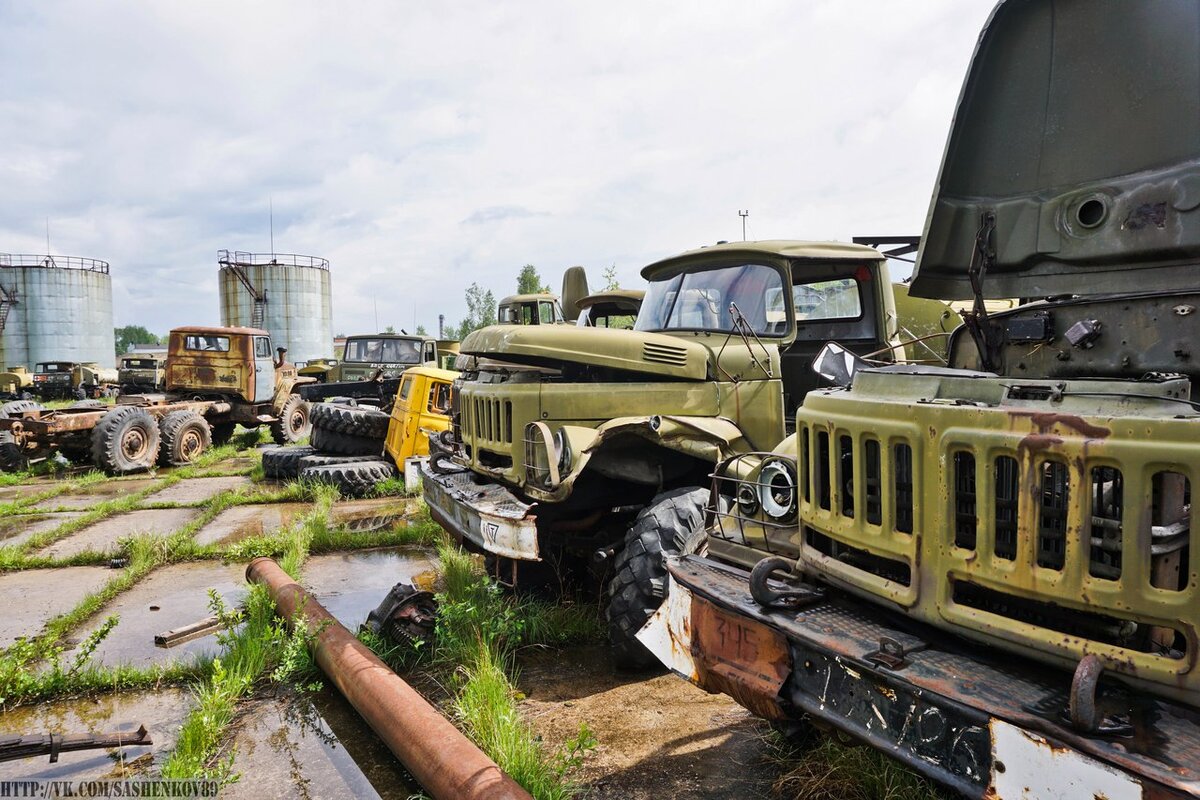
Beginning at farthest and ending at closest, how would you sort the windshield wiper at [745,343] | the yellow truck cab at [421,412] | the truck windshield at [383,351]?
the truck windshield at [383,351] → the yellow truck cab at [421,412] → the windshield wiper at [745,343]

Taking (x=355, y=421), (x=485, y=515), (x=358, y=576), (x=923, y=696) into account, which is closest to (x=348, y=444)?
(x=355, y=421)

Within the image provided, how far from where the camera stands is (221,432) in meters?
15.6

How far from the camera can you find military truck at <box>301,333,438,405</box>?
592 inches

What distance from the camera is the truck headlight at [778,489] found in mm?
3100

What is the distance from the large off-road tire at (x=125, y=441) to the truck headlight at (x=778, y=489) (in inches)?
460

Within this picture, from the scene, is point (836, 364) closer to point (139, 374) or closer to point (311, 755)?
point (311, 755)

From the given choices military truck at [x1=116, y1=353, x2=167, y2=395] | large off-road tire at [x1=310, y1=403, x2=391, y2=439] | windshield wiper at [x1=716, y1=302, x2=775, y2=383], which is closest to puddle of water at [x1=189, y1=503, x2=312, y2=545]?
large off-road tire at [x1=310, y1=403, x2=391, y2=439]

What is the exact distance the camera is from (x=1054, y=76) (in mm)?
3164

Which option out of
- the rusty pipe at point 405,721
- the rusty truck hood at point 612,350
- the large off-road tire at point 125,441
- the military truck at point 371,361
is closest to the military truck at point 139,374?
the military truck at point 371,361

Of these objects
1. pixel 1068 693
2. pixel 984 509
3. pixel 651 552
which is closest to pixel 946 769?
pixel 1068 693

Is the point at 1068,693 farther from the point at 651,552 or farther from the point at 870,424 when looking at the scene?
the point at 651,552

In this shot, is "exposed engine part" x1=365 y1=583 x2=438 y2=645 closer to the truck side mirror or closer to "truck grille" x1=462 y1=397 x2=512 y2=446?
"truck grille" x1=462 y1=397 x2=512 y2=446

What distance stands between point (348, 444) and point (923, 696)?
31.6 feet

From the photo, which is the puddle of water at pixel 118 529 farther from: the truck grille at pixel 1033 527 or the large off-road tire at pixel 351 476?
the truck grille at pixel 1033 527
